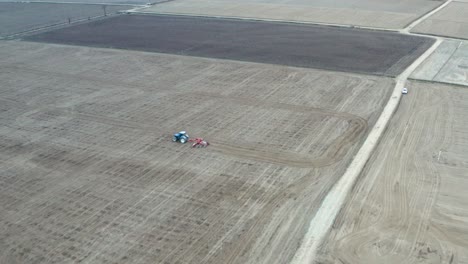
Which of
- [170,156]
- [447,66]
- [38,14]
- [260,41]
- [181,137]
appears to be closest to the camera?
[170,156]

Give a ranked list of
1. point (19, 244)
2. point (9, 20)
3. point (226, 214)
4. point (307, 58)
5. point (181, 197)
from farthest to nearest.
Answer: point (9, 20)
point (307, 58)
point (181, 197)
point (226, 214)
point (19, 244)

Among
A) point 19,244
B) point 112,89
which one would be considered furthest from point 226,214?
point 112,89

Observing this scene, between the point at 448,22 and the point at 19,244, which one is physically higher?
the point at 448,22

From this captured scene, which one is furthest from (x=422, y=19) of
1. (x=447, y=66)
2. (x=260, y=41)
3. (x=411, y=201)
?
(x=411, y=201)

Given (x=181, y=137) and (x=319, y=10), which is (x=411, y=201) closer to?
(x=181, y=137)

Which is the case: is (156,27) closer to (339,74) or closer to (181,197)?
(339,74)

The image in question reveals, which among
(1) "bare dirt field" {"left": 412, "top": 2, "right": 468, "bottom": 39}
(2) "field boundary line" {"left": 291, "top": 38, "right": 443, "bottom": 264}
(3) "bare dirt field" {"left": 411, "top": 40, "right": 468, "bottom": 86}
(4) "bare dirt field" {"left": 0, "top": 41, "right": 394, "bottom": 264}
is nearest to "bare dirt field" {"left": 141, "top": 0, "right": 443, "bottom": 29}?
(1) "bare dirt field" {"left": 412, "top": 2, "right": 468, "bottom": 39}
